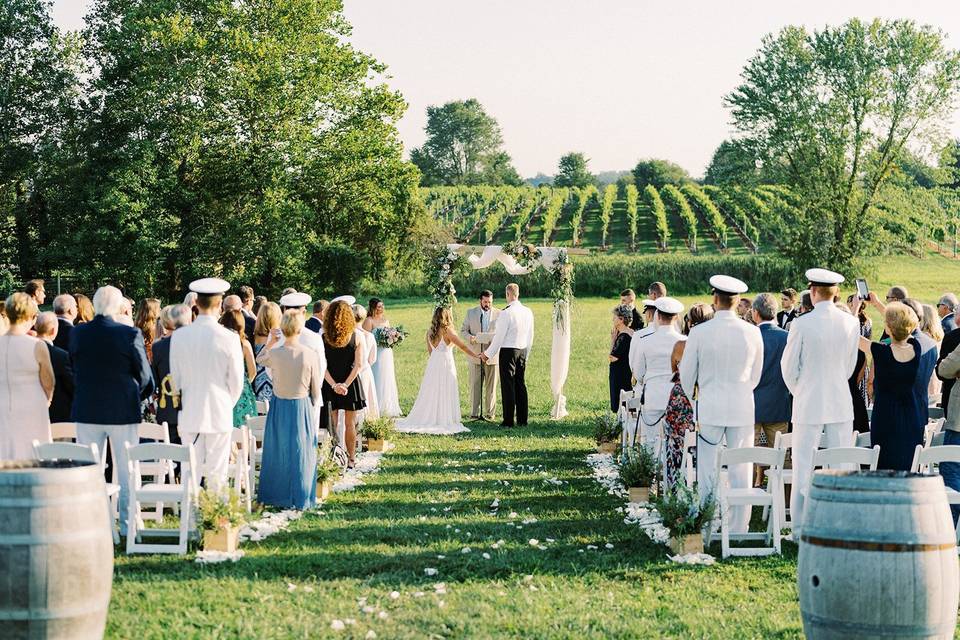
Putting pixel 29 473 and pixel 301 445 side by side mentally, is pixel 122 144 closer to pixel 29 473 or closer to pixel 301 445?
pixel 301 445

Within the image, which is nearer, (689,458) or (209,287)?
(209,287)

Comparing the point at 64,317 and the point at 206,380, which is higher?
the point at 64,317

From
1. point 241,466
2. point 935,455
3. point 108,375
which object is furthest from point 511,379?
point 935,455

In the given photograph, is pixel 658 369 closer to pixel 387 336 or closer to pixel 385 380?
pixel 387 336

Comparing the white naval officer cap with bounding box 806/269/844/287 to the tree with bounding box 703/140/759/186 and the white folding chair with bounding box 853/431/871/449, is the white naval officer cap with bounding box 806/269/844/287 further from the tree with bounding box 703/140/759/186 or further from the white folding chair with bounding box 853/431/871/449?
the tree with bounding box 703/140/759/186

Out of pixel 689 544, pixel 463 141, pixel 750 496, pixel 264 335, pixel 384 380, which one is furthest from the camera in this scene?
pixel 463 141

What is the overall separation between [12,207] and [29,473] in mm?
39316

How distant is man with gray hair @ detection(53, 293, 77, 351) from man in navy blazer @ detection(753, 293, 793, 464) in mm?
7172

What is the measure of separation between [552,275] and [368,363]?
17.6ft

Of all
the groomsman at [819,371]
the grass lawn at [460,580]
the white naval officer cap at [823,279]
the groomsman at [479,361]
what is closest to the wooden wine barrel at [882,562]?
the grass lawn at [460,580]

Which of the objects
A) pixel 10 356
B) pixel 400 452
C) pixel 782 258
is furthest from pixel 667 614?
pixel 782 258

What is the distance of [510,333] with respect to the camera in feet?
53.0

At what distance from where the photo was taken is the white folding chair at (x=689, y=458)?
916 centimetres

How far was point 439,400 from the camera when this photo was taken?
16.2 metres
